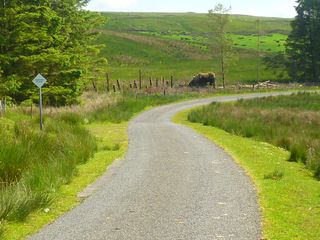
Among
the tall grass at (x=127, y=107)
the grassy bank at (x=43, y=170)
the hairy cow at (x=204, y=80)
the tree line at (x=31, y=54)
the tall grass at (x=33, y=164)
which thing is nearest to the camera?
the grassy bank at (x=43, y=170)

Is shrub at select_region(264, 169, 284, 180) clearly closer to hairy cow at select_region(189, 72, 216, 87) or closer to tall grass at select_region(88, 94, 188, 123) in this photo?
tall grass at select_region(88, 94, 188, 123)

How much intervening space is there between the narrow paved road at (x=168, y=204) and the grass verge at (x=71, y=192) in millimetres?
282

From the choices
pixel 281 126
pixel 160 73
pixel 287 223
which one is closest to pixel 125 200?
pixel 287 223

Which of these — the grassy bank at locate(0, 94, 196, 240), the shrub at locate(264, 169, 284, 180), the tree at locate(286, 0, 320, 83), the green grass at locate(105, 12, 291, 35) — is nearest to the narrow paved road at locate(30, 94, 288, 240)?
the grassy bank at locate(0, 94, 196, 240)

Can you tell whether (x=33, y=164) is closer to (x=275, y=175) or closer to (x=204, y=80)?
(x=275, y=175)

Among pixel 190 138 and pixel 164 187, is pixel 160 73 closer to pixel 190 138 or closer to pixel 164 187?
pixel 190 138

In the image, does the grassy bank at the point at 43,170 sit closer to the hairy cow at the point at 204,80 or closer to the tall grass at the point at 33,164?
the tall grass at the point at 33,164

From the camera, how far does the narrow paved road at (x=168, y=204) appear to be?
8305mm

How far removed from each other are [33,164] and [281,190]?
6.02 meters

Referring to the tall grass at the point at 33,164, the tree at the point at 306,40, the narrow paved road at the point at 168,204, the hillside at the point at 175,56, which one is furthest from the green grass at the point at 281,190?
the hillside at the point at 175,56

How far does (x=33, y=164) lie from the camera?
12.4m

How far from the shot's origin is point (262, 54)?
9938 cm

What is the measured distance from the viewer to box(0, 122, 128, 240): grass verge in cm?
856

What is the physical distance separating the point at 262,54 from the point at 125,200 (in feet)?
303
